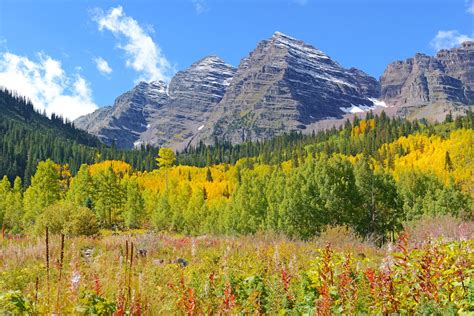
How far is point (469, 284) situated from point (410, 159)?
120 meters

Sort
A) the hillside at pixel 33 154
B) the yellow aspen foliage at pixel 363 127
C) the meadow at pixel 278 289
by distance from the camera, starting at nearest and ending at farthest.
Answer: the meadow at pixel 278 289 < the hillside at pixel 33 154 < the yellow aspen foliage at pixel 363 127

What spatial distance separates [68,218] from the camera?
23.7 meters

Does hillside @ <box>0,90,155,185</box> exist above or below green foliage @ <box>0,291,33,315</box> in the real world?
above

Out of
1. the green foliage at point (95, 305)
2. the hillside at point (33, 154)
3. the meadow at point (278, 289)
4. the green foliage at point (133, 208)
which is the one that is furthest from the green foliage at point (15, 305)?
the hillside at point (33, 154)

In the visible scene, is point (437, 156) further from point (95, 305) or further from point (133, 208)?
point (95, 305)

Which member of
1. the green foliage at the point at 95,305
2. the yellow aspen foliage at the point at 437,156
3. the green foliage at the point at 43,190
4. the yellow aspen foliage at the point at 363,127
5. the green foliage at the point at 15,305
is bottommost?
the green foliage at the point at 95,305

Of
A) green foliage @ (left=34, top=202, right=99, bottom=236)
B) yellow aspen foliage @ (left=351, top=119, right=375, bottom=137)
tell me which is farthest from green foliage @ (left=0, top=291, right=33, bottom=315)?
yellow aspen foliage @ (left=351, top=119, right=375, bottom=137)

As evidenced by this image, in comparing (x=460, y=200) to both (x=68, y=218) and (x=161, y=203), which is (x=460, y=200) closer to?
(x=161, y=203)

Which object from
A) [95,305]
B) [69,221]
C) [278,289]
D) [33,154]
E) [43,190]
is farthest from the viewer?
[33,154]

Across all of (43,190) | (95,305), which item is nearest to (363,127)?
(43,190)

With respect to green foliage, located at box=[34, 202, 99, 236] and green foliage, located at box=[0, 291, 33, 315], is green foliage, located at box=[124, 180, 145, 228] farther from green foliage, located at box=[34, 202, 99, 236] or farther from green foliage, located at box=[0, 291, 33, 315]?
green foliage, located at box=[0, 291, 33, 315]

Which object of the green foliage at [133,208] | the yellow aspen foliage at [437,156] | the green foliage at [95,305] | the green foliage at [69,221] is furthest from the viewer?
the yellow aspen foliage at [437,156]

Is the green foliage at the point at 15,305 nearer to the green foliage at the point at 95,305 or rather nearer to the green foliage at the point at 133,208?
the green foliage at the point at 95,305

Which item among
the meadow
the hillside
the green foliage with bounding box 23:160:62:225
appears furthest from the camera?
the hillside
